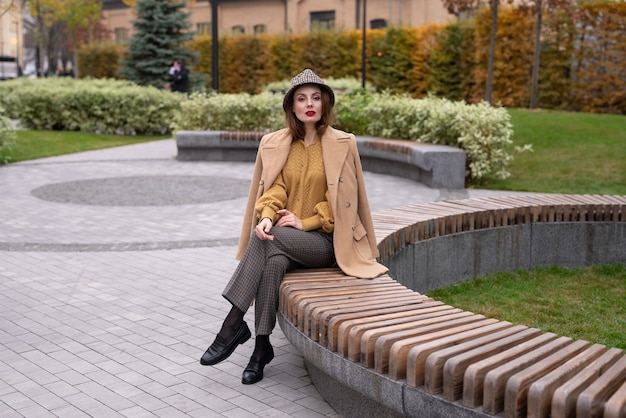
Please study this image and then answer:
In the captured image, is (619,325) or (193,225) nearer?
(619,325)

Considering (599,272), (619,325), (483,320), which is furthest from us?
(599,272)

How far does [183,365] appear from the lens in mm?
4910

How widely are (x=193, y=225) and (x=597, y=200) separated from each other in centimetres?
440

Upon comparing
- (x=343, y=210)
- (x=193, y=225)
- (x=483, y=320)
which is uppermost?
(x=343, y=210)

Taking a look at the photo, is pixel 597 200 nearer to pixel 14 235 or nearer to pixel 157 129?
pixel 14 235

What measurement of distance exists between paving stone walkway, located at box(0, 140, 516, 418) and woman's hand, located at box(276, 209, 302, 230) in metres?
0.84

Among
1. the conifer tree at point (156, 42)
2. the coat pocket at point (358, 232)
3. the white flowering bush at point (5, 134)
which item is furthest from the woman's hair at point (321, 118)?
the conifer tree at point (156, 42)

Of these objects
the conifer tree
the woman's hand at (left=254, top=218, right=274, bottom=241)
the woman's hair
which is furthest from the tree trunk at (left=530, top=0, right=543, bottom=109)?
the woman's hand at (left=254, top=218, right=274, bottom=241)

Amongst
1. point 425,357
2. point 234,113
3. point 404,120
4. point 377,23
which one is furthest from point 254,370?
point 377,23

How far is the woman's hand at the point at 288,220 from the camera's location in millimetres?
4902

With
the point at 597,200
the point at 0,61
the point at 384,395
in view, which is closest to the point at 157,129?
the point at 597,200

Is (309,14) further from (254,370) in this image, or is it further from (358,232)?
(254,370)

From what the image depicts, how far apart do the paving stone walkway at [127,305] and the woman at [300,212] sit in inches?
13.5

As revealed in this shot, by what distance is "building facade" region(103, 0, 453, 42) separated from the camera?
41.6m
